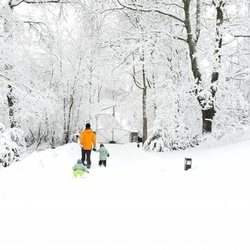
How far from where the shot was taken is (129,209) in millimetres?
5984

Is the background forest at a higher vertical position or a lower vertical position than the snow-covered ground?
higher

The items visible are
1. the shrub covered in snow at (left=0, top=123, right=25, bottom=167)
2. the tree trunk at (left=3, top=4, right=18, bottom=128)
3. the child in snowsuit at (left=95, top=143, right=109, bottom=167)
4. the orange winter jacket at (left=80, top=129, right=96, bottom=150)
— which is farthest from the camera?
the tree trunk at (left=3, top=4, right=18, bottom=128)

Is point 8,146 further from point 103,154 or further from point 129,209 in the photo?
point 129,209

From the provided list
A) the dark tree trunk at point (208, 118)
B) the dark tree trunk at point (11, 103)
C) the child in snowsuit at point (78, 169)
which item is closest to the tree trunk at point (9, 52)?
the dark tree trunk at point (11, 103)

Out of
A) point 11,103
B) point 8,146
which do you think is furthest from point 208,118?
point 11,103

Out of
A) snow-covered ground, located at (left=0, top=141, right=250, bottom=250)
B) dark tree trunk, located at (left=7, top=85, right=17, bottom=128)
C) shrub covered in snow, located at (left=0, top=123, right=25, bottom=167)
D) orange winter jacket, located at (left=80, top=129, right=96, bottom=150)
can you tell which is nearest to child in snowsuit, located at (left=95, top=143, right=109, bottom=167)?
orange winter jacket, located at (left=80, top=129, right=96, bottom=150)

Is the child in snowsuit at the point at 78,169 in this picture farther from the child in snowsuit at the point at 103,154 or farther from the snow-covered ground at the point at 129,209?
the child in snowsuit at the point at 103,154

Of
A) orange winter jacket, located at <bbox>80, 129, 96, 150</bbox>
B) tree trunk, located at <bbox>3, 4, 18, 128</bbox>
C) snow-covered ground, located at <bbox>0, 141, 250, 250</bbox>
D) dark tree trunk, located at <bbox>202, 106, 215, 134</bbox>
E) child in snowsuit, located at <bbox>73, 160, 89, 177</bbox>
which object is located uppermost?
tree trunk, located at <bbox>3, 4, 18, 128</bbox>

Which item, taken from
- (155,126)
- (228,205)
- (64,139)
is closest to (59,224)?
(228,205)

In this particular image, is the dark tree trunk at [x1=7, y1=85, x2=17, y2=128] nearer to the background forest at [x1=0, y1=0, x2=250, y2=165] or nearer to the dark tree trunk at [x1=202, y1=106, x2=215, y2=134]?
the background forest at [x1=0, y1=0, x2=250, y2=165]

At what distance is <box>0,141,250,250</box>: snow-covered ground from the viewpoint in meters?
4.43

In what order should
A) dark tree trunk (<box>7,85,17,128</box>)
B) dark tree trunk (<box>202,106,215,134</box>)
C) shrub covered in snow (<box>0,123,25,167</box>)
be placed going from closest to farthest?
1. shrub covered in snow (<box>0,123,25,167</box>)
2. dark tree trunk (<box>7,85,17,128</box>)
3. dark tree trunk (<box>202,106,215,134</box>)

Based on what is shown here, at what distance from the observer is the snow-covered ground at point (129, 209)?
4430 millimetres

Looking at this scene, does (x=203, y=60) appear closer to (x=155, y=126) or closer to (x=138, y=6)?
(x=138, y=6)
